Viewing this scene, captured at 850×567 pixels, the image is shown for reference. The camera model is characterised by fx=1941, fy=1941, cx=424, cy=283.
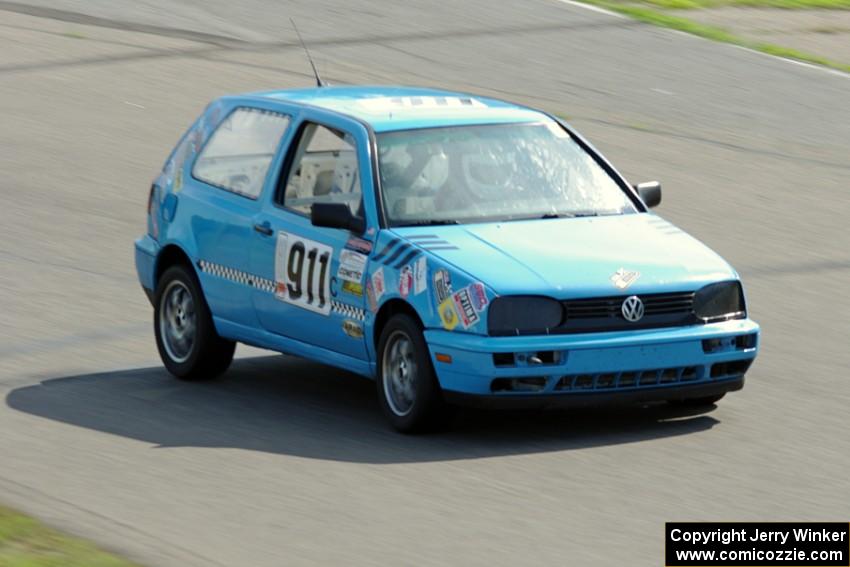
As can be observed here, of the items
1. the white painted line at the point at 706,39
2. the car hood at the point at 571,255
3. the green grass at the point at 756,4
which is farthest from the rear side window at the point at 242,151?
the green grass at the point at 756,4

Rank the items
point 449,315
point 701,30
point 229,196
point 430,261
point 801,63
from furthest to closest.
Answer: point 701,30 < point 801,63 < point 229,196 < point 430,261 < point 449,315

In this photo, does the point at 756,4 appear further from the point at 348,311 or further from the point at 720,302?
the point at 348,311

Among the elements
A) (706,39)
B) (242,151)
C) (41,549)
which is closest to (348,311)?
(242,151)

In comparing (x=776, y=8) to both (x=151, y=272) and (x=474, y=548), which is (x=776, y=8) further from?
(x=474, y=548)

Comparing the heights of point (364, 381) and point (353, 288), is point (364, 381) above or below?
below

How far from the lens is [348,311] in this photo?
9320 millimetres

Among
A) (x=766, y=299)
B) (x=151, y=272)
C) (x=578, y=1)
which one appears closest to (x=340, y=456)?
(x=151, y=272)

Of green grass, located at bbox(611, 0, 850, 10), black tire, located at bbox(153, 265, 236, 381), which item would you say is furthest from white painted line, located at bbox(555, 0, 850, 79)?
black tire, located at bbox(153, 265, 236, 381)

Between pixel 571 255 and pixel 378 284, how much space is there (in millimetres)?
910

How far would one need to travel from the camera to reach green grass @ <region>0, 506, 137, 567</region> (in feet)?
21.8

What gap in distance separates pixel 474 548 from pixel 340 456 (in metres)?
1.70

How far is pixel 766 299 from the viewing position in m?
12.4

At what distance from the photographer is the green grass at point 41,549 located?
6637 mm

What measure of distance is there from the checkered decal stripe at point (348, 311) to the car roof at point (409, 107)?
94 cm
